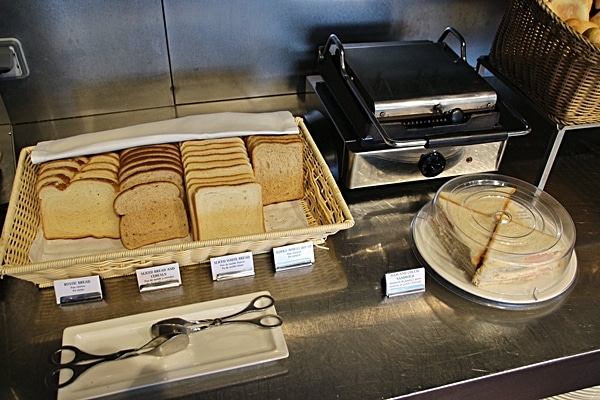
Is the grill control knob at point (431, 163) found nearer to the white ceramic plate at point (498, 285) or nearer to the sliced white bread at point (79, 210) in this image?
the white ceramic plate at point (498, 285)

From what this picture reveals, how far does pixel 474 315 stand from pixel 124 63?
1055 mm

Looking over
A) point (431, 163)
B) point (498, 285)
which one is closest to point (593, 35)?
point (431, 163)

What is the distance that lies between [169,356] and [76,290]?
23 centimetres

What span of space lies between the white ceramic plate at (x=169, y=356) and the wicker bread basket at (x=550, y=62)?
762mm

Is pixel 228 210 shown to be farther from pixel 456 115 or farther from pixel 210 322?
pixel 456 115

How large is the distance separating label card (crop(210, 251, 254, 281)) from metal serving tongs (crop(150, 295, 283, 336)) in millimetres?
81

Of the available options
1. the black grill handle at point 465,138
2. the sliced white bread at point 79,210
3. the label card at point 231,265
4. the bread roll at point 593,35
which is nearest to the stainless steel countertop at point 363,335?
the label card at point 231,265

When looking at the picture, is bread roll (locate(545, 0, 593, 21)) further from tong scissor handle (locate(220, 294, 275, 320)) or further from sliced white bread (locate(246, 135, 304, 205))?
tong scissor handle (locate(220, 294, 275, 320))

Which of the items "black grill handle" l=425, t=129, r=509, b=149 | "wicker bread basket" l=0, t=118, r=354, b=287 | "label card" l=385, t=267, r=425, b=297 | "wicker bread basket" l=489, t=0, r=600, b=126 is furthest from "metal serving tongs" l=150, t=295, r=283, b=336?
"wicker bread basket" l=489, t=0, r=600, b=126

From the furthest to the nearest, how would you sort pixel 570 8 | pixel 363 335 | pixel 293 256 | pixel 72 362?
pixel 570 8, pixel 293 256, pixel 363 335, pixel 72 362

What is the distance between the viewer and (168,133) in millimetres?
1087

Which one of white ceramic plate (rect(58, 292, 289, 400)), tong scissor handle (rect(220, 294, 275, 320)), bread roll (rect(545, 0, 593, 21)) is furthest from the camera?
bread roll (rect(545, 0, 593, 21))

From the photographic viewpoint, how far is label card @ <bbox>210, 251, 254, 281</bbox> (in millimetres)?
984

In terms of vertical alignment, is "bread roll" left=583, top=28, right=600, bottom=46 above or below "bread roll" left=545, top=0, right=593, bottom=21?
below
